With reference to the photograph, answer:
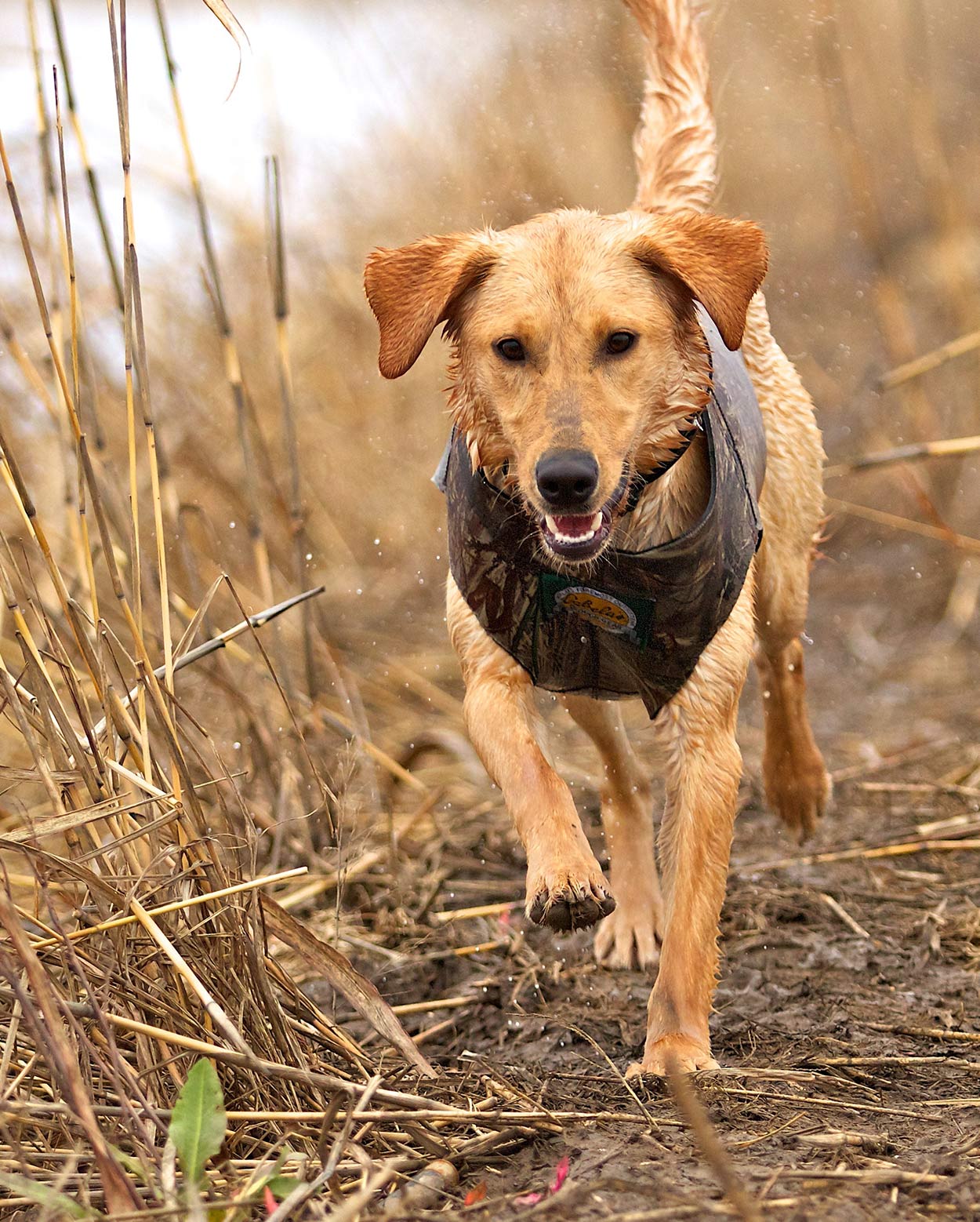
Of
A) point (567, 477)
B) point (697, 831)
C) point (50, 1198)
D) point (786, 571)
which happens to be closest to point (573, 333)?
point (567, 477)

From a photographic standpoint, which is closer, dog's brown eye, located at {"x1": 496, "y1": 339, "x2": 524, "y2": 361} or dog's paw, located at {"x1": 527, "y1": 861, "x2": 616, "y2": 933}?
dog's paw, located at {"x1": 527, "y1": 861, "x2": 616, "y2": 933}

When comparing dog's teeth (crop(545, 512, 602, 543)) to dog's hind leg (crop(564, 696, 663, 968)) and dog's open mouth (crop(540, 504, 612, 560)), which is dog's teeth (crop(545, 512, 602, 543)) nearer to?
dog's open mouth (crop(540, 504, 612, 560))

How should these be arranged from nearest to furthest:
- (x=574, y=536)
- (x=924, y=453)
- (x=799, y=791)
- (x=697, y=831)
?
(x=574, y=536) → (x=697, y=831) → (x=799, y=791) → (x=924, y=453)

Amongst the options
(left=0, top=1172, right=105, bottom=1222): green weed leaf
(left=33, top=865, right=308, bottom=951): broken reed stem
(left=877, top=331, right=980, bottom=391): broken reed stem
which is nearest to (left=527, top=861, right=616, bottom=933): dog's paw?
(left=33, top=865, right=308, bottom=951): broken reed stem

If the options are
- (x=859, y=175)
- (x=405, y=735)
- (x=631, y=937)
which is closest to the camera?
(x=631, y=937)

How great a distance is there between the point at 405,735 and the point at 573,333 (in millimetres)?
3200

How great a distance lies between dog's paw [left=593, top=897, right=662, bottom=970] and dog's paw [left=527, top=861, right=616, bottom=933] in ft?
3.85

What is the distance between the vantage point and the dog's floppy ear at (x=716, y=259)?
3.08 metres

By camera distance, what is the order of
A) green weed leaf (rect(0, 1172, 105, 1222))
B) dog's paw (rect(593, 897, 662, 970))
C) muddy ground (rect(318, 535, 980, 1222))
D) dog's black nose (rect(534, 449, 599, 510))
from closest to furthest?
green weed leaf (rect(0, 1172, 105, 1222))
muddy ground (rect(318, 535, 980, 1222))
dog's black nose (rect(534, 449, 599, 510))
dog's paw (rect(593, 897, 662, 970))

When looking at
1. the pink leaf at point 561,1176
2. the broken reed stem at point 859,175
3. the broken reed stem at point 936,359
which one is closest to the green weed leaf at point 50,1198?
the pink leaf at point 561,1176

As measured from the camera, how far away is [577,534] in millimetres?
3023

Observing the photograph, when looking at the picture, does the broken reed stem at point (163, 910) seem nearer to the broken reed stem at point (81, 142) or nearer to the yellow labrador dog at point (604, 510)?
the yellow labrador dog at point (604, 510)

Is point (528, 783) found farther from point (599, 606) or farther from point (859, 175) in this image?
point (859, 175)

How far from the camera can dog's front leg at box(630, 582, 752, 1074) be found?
3078mm
